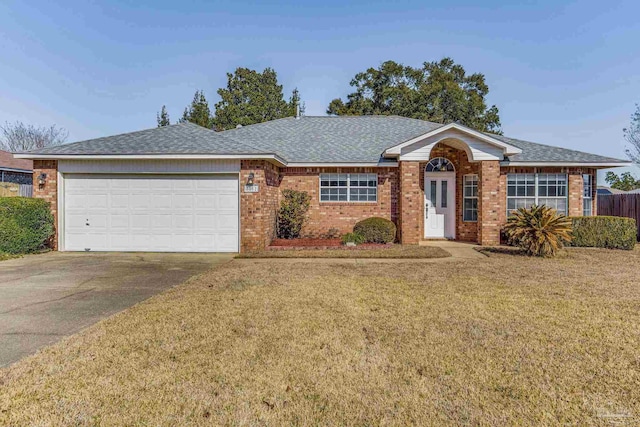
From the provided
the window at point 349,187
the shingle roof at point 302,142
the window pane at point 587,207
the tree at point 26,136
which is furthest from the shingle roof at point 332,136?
the tree at point 26,136

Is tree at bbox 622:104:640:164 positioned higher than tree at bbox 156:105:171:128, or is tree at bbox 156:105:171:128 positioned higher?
tree at bbox 156:105:171:128

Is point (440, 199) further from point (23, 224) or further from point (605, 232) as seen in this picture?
point (23, 224)

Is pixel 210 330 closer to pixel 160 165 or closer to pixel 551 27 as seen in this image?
pixel 160 165

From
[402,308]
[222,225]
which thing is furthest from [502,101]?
[402,308]

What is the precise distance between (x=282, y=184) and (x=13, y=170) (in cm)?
1724

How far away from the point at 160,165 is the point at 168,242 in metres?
2.47

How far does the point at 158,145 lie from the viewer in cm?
1219

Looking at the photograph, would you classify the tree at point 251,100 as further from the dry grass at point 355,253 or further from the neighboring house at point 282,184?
the dry grass at point 355,253

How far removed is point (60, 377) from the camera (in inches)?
137

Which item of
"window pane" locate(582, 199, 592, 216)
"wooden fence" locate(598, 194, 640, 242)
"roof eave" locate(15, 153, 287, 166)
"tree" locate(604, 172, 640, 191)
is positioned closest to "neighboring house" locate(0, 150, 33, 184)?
"roof eave" locate(15, 153, 287, 166)

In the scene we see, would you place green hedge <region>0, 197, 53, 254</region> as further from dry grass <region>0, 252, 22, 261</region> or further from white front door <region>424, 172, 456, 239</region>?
white front door <region>424, 172, 456, 239</region>

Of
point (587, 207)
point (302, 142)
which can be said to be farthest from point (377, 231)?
point (587, 207)

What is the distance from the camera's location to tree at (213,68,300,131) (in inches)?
1494

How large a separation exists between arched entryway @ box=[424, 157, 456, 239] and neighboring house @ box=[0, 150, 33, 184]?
21871 millimetres
